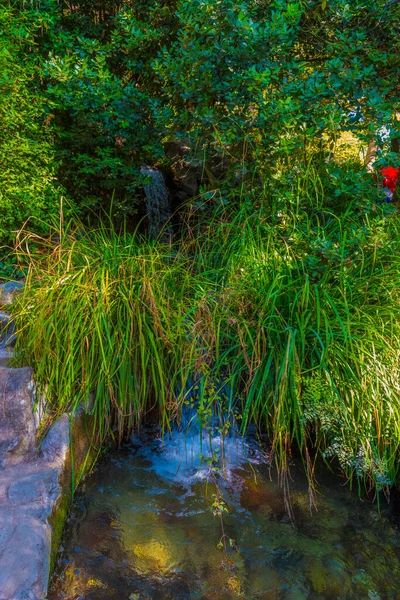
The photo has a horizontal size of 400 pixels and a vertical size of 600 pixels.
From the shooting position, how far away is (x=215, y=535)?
8.44ft

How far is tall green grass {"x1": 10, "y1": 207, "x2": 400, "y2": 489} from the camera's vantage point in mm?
2764

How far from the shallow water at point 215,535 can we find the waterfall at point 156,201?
309 cm

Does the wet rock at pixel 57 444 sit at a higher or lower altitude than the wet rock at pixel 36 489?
higher

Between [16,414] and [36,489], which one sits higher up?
[16,414]

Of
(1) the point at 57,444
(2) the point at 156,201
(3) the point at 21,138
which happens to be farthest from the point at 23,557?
(2) the point at 156,201

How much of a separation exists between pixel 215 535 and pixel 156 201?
157 inches

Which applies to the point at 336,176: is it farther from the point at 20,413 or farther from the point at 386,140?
the point at 20,413

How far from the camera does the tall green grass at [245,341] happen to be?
2.76 m

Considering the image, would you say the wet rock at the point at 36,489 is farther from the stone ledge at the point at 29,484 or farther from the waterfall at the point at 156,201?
the waterfall at the point at 156,201

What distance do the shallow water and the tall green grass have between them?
0.22 meters

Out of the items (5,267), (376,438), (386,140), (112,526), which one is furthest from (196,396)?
(386,140)

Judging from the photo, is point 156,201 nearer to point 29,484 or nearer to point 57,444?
point 57,444

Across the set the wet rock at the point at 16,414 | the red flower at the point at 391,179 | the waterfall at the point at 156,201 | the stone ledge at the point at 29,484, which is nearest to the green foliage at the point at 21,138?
the waterfall at the point at 156,201

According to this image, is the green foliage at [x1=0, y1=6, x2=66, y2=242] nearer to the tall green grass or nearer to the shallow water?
the tall green grass
